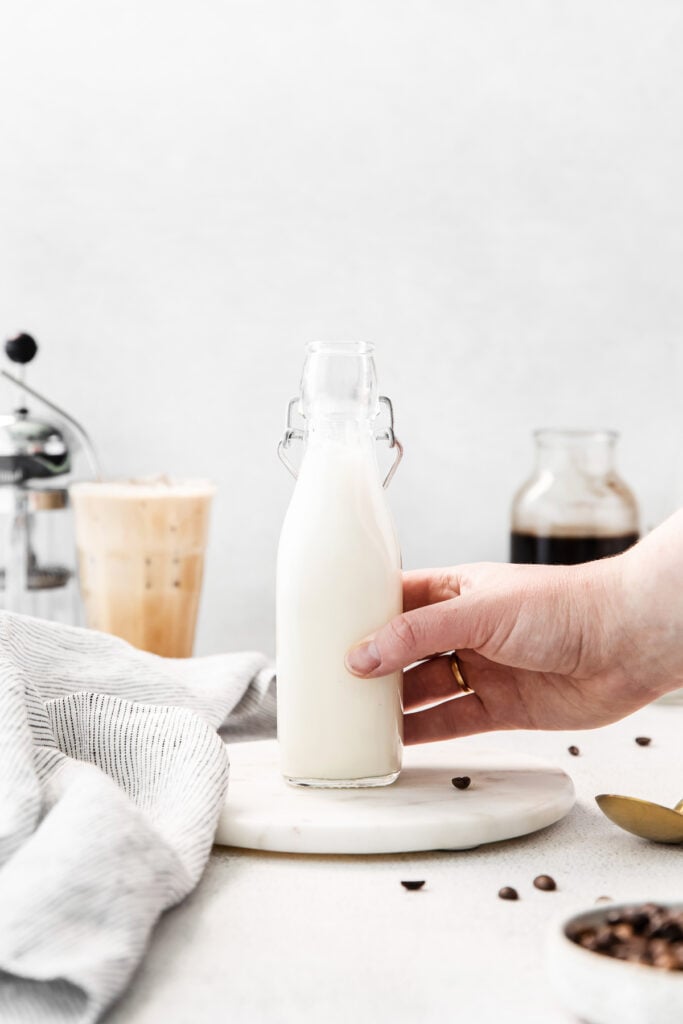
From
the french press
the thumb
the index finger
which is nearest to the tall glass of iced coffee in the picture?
the french press

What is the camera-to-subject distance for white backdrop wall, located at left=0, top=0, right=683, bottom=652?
1604 mm

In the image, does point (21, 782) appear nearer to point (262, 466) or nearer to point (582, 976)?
point (582, 976)

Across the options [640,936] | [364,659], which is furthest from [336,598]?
[640,936]

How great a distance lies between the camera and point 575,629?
895 mm

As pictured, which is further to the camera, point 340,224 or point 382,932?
point 340,224

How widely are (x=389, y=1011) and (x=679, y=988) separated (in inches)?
5.5

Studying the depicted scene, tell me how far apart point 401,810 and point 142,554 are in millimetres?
617

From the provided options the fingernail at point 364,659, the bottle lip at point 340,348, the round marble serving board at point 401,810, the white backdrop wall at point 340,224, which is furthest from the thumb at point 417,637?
the white backdrop wall at point 340,224

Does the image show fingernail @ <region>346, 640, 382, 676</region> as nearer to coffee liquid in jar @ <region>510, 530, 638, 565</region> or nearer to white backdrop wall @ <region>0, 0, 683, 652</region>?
coffee liquid in jar @ <region>510, 530, 638, 565</region>

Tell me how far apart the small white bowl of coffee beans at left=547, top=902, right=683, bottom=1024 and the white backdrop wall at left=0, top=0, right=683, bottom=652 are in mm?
1116

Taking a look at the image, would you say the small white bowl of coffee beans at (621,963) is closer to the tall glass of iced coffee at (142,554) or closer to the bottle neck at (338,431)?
the bottle neck at (338,431)

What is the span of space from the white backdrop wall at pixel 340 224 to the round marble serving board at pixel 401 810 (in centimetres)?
76

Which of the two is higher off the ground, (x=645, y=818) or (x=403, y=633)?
(x=403, y=633)

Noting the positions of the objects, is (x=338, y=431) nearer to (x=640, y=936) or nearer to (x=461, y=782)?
(x=461, y=782)
